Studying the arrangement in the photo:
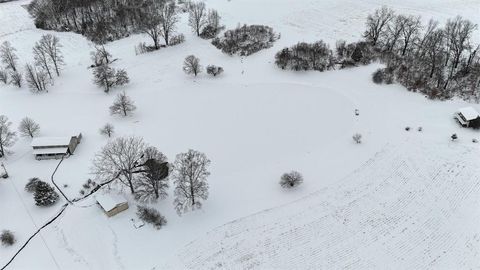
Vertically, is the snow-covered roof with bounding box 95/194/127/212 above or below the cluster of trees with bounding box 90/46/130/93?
below

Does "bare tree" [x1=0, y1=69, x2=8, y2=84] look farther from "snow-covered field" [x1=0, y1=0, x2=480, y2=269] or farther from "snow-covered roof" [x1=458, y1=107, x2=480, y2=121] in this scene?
"snow-covered roof" [x1=458, y1=107, x2=480, y2=121]

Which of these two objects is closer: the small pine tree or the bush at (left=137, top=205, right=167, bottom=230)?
the bush at (left=137, top=205, right=167, bottom=230)

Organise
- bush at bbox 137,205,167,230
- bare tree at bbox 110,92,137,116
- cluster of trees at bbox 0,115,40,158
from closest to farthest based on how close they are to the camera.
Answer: bush at bbox 137,205,167,230 < cluster of trees at bbox 0,115,40,158 < bare tree at bbox 110,92,137,116

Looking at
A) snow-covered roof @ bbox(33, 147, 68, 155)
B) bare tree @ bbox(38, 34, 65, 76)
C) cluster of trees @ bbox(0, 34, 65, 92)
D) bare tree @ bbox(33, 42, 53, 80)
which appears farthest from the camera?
→ bare tree @ bbox(38, 34, 65, 76)

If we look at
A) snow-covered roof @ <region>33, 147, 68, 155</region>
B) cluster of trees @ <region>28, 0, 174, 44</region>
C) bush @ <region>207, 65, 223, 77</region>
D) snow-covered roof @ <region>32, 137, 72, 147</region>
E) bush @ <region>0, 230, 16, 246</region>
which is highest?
cluster of trees @ <region>28, 0, 174, 44</region>

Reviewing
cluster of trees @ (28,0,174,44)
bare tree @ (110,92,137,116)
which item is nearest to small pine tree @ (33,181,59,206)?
bare tree @ (110,92,137,116)

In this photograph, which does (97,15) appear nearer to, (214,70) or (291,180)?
(214,70)

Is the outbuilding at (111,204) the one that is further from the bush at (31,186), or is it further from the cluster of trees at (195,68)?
the cluster of trees at (195,68)

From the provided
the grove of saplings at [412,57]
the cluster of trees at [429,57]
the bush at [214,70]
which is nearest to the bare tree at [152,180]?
the bush at [214,70]
